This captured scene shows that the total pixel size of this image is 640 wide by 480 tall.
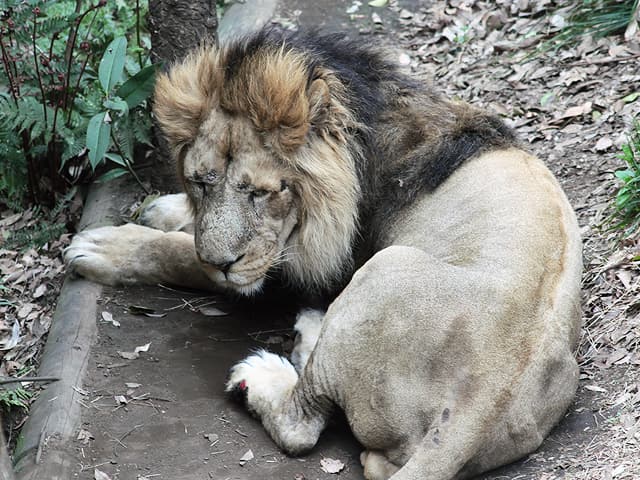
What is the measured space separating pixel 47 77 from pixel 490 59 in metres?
3.85

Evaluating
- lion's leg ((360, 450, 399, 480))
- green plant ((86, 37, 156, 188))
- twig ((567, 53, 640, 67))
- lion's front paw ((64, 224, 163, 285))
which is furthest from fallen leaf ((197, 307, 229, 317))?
twig ((567, 53, 640, 67))

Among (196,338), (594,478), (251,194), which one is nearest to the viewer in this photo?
(594,478)

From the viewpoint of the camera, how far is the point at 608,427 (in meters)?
4.00

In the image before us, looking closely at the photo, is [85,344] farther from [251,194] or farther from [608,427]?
[608,427]

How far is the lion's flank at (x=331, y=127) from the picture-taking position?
4.66 metres

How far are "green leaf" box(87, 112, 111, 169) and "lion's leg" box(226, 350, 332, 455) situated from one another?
5.85 feet

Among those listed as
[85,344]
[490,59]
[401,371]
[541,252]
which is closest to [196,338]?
[85,344]

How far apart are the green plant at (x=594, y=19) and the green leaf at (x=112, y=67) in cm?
368

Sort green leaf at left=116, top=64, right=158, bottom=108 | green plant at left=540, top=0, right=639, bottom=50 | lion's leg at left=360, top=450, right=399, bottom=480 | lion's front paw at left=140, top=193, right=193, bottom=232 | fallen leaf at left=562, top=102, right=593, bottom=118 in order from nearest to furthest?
lion's leg at left=360, top=450, right=399, bottom=480 < lion's front paw at left=140, top=193, right=193, bottom=232 < green leaf at left=116, top=64, right=158, bottom=108 < fallen leaf at left=562, top=102, right=593, bottom=118 < green plant at left=540, top=0, right=639, bottom=50

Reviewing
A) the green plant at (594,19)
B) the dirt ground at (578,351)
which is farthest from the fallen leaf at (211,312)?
the green plant at (594,19)

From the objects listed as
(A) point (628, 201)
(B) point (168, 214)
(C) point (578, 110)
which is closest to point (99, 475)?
(B) point (168, 214)

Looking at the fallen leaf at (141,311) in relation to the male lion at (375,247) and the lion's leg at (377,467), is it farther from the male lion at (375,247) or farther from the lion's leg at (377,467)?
the lion's leg at (377,467)

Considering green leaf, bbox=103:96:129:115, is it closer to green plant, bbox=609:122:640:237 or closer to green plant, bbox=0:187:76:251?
green plant, bbox=0:187:76:251

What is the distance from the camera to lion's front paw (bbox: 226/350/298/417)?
443 centimetres
